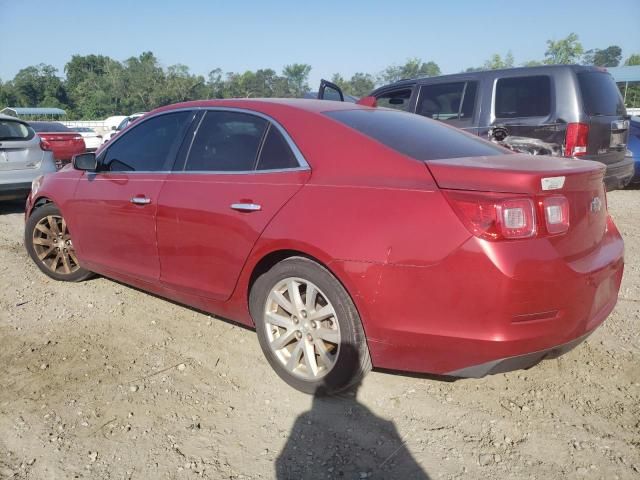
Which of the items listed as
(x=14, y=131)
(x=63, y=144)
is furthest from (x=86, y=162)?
(x=63, y=144)

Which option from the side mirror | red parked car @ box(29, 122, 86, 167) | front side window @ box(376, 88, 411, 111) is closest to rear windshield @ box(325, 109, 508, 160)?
the side mirror

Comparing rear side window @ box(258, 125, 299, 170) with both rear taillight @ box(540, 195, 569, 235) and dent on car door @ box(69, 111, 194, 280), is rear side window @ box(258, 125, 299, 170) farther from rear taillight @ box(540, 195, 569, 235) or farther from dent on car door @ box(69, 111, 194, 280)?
rear taillight @ box(540, 195, 569, 235)

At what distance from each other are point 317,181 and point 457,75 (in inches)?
186

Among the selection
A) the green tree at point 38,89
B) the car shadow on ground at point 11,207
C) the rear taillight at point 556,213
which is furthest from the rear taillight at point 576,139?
the green tree at point 38,89

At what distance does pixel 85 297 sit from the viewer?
4371 mm

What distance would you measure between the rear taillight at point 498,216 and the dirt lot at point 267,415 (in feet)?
3.16

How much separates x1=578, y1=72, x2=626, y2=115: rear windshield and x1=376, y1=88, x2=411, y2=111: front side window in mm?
2205

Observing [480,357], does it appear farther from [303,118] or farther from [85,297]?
[85,297]

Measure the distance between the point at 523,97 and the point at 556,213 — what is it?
4384 mm

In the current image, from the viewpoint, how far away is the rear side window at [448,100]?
662cm

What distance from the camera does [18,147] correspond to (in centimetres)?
759

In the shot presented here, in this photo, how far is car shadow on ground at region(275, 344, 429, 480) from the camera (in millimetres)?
2262

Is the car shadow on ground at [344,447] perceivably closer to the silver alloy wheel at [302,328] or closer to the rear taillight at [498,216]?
the silver alloy wheel at [302,328]

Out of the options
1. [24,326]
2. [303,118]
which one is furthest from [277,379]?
[24,326]
